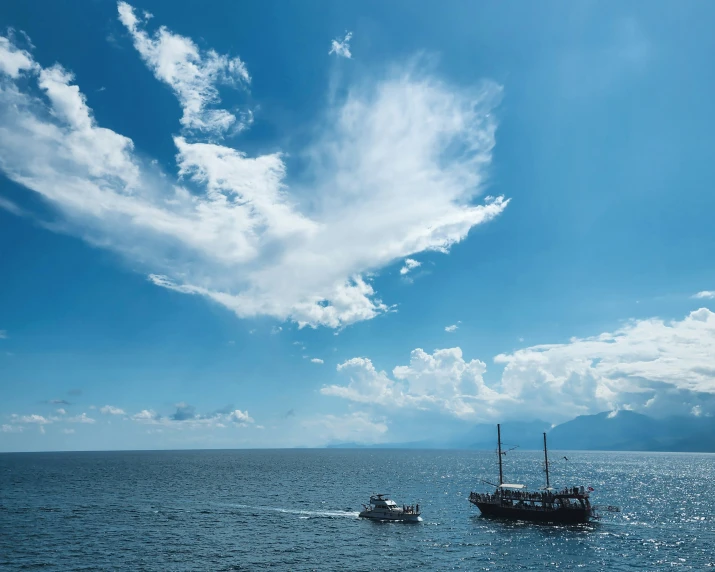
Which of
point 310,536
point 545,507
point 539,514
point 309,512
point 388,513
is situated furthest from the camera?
point 309,512

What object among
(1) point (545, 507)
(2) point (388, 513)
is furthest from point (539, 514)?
(2) point (388, 513)

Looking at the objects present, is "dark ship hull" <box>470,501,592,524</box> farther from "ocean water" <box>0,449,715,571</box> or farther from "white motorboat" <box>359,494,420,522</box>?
"white motorboat" <box>359,494,420,522</box>

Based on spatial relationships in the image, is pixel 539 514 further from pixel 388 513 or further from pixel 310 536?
pixel 310 536

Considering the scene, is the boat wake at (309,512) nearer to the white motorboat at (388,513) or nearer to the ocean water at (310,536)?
the ocean water at (310,536)

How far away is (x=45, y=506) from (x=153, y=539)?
52.0 meters

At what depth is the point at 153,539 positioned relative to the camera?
3187 inches

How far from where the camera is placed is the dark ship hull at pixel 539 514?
320 feet

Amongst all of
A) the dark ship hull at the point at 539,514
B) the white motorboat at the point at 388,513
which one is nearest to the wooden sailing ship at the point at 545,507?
the dark ship hull at the point at 539,514

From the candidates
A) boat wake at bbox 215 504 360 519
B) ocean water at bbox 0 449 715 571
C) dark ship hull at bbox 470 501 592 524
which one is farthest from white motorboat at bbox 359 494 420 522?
dark ship hull at bbox 470 501 592 524

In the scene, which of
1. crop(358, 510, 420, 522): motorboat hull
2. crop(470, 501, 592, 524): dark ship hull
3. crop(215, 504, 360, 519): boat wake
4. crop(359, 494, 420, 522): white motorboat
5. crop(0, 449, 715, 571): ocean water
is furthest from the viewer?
crop(215, 504, 360, 519): boat wake

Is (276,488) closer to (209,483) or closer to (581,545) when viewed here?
(209,483)

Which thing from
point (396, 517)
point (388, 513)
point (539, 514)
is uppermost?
point (388, 513)

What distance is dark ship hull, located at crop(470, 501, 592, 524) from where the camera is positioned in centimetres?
9762

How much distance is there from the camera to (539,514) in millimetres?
100000
